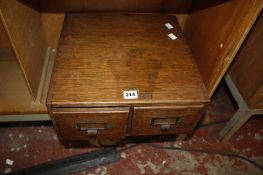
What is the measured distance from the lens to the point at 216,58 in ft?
2.55

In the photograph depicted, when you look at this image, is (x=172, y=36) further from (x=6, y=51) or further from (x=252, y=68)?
(x=6, y=51)

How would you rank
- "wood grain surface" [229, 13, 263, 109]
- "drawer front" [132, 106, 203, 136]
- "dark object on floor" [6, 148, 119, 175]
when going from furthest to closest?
"dark object on floor" [6, 148, 119, 175] → "wood grain surface" [229, 13, 263, 109] → "drawer front" [132, 106, 203, 136]

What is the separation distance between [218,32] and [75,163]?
752 mm

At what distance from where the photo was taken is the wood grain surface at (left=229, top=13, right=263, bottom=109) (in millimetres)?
834

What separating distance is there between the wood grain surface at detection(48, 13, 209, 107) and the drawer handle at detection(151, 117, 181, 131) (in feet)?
0.31

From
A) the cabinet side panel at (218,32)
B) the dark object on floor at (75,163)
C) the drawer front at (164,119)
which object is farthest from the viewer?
the dark object on floor at (75,163)

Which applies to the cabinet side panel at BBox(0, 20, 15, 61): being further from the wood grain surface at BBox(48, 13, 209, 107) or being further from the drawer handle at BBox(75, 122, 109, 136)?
the drawer handle at BBox(75, 122, 109, 136)

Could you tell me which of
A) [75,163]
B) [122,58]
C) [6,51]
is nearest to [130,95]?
[122,58]

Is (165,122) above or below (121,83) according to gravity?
below

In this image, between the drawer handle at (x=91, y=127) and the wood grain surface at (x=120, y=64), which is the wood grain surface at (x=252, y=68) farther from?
the drawer handle at (x=91, y=127)

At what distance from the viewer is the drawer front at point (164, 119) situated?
0.73 meters

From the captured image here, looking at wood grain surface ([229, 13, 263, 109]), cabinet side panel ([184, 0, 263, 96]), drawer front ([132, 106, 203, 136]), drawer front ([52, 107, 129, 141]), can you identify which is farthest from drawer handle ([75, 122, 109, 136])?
wood grain surface ([229, 13, 263, 109])

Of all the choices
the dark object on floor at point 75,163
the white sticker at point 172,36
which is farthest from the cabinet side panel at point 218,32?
the dark object on floor at point 75,163

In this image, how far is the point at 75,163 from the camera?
99 centimetres
